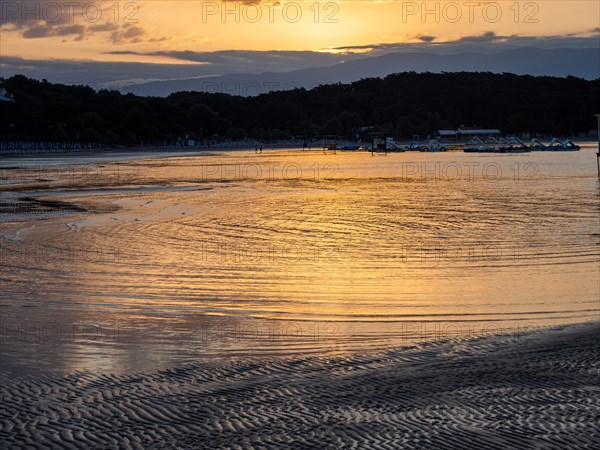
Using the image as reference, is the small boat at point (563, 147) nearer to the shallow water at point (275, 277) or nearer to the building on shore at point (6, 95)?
the shallow water at point (275, 277)

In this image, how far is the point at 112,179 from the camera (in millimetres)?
49219

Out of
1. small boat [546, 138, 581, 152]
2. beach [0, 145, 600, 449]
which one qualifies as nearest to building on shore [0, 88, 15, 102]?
small boat [546, 138, 581, 152]

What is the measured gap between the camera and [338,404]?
25.1 ft

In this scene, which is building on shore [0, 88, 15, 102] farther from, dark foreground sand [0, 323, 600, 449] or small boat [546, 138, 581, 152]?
dark foreground sand [0, 323, 600, 449]

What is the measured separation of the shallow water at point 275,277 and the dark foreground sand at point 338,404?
2.70 feet

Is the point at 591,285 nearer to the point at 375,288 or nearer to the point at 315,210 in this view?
the point at 375,288

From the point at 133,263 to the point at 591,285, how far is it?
339 inches

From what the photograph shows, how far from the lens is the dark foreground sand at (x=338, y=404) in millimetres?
6754

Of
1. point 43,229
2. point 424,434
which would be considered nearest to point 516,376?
point 424,434

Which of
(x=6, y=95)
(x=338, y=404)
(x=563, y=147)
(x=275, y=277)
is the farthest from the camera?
(x=6, y=95)

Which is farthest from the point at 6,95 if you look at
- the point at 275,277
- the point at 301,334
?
the point at 301,334

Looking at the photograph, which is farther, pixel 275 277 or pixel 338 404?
pixel 275 277

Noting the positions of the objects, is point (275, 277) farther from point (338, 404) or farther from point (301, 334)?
point (338, 404)

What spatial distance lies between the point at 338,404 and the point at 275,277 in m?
7.59
